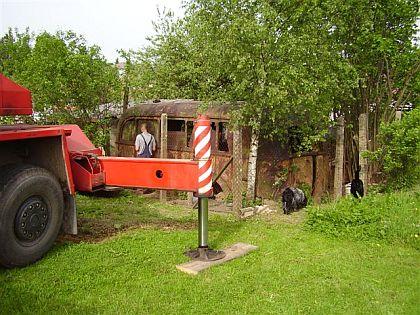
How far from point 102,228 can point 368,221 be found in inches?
155

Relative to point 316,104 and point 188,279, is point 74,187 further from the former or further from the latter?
point 316,104

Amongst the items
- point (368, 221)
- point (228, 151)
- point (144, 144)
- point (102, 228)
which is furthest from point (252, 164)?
point (102, 228)

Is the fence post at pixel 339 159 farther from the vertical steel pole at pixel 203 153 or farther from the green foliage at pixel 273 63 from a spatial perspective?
the vertical steel pole at pixel 203 153

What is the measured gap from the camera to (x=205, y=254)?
5.74 meters

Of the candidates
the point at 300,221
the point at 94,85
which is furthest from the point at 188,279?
the point at 94,85

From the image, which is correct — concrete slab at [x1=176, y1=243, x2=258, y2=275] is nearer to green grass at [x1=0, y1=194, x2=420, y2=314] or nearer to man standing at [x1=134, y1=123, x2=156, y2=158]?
green grass at [x1=0, y1=194, x2=420, y2=314]

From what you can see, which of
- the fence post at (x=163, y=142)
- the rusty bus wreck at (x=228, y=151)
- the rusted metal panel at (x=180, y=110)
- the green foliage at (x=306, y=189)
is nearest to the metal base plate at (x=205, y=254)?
the fence post at (x=163, y=142)

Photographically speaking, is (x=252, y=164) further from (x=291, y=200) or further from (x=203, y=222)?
(x=203, y=222)

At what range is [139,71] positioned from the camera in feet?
46.2

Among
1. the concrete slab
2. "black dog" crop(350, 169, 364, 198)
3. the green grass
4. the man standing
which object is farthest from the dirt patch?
"black dog" crop(350, 169, 364, 198)

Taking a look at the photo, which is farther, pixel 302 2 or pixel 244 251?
pixel 302 2

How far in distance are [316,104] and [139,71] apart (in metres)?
6.74

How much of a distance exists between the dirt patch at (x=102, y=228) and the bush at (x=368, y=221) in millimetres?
1981

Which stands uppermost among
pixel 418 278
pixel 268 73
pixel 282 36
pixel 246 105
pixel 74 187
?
pixel 282 36
